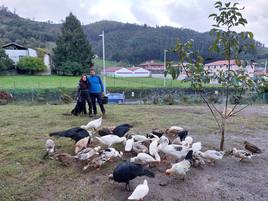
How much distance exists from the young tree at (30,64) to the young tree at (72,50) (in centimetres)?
313

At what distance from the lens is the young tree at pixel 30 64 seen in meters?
39.7

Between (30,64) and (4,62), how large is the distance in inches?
138

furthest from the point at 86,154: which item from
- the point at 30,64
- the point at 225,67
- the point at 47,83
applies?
the point at 30,64

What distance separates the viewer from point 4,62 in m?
38.1

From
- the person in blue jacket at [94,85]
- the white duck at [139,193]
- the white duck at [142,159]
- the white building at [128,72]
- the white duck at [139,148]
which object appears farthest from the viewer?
the white building at [128,72]

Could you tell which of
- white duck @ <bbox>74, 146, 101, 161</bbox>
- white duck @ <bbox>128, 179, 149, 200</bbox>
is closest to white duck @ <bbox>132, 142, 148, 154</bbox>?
white duck @ <bbox>74, 146, 101, 161</bbox>

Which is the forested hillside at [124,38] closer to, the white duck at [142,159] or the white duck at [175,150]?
the white duck at [175,150]

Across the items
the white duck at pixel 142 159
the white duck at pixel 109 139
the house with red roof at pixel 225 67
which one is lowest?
the white duck at pixel 142 159

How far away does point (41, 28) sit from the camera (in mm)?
75000

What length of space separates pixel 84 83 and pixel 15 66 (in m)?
36.6

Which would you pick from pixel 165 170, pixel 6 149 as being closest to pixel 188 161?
pixel 165 170

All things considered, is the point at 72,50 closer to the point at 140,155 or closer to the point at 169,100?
the point at 169,100

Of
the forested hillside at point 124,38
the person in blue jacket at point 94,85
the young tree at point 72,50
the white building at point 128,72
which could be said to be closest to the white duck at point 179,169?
the person in blue jacket at point 94,85

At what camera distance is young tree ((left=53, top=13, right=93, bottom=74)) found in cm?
4253
